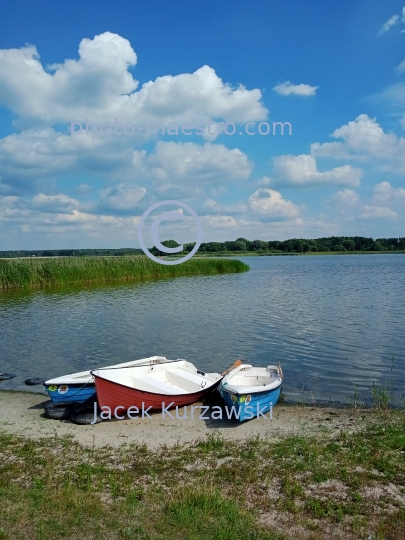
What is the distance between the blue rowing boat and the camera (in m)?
9.30

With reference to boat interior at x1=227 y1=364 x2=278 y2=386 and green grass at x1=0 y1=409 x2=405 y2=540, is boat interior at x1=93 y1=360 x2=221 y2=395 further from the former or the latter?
green grass at x1=0 y1=409 x2=405 y2=540

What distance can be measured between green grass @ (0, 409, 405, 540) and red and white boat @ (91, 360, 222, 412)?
1.49 m

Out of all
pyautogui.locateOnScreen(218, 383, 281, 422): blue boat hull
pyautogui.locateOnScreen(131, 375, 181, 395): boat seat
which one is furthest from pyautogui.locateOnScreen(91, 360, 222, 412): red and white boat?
pyautogui.locateOnScreen(218, 383, 281, 422): blue boat hull

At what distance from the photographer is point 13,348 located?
1756cm

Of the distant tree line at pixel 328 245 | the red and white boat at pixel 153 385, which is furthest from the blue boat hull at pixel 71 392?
the distant tree line at pixel 328 245

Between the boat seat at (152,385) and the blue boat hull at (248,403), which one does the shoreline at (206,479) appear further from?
the boat seat at (152,385)

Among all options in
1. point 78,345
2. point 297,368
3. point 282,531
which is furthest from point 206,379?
point 78,345

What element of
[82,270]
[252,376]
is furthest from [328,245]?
[252,376]

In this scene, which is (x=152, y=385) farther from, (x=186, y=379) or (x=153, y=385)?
(x=186, y=379)

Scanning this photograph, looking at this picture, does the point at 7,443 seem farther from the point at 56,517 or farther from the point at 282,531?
the point at 282,531

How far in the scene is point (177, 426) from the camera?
30.7 feet

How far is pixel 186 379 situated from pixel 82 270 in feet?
108

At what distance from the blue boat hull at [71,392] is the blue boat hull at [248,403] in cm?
281

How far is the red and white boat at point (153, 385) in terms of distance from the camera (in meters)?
9.62
